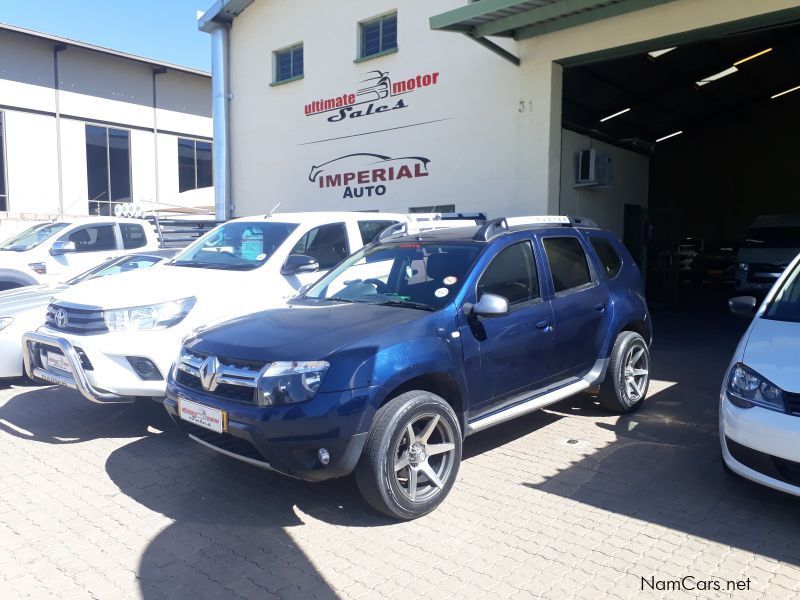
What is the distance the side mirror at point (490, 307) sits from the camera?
4234 mm

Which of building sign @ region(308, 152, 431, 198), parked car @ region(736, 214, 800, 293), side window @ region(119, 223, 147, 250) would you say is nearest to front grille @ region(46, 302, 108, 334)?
side window @ region(119, 223, 147, 250)

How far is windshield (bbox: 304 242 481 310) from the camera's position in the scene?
4.58m

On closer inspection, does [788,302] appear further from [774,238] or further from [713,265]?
[713,265]

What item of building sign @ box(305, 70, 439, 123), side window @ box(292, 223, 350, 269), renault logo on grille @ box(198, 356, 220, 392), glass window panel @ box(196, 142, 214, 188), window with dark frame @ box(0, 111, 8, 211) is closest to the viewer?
renault logo on grille @ box(198, 356, 220, 392)

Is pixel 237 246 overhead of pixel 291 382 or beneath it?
overhead

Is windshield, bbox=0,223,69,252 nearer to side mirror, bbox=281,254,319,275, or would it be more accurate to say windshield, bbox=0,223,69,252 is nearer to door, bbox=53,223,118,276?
door, bbox=53,223,118,276

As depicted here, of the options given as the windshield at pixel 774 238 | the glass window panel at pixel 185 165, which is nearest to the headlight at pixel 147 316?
the windshield at pixel 774 238

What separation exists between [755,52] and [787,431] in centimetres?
1273

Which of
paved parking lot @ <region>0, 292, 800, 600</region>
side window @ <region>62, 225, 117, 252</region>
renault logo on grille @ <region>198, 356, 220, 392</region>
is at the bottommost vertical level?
paved parking lot @ <region>0, 292, 800, 600</region>

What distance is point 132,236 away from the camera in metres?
10.8

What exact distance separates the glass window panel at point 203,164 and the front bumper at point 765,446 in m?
26.8

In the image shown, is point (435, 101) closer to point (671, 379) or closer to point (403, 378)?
point (671, 379)

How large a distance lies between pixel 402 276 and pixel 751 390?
246 cm

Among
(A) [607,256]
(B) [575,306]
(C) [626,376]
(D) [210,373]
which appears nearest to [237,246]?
(D) [210,373]
